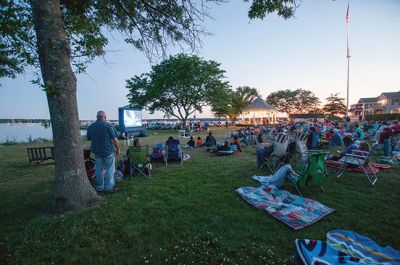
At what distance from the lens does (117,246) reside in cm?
277

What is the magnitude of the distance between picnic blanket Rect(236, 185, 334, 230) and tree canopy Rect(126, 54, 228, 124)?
2803 centimetres

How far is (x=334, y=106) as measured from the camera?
2904 inches

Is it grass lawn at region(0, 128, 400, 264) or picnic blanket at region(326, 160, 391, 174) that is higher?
grass lawn at region(0, 128, 400, 264)

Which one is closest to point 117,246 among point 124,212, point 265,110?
point 124,212

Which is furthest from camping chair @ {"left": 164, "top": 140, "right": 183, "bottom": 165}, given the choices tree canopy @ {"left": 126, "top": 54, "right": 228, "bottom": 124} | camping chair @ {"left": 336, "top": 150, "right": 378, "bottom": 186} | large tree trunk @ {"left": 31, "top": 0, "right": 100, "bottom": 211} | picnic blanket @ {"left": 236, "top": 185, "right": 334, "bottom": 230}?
tree canopy @ {"left": 126, "top": 54, "right": 228, "bottom": 124}

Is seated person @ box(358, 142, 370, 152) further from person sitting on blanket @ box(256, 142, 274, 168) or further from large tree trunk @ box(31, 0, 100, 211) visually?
large tree trunk @ box(31, 0, 100, 211)

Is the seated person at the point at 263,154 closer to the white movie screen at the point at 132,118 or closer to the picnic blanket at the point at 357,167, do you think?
the picnic blanket at the point at 357,167

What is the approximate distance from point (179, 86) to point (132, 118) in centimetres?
→ 1091

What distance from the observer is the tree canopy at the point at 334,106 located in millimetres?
73188

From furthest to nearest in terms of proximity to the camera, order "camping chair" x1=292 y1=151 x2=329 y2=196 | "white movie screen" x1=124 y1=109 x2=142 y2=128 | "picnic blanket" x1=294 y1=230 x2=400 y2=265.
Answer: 1. "white movie screen" x1=124 y1=109 x2=142 y2=128
2. "camping chair" x1=292 y1=151 x2=329 y2=196
3. "picnic blanket" x1=294 y1=230 x2=400 y2=265

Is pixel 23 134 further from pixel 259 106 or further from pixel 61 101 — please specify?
pixel 259 106

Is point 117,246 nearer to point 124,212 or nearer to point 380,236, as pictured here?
point 124,212

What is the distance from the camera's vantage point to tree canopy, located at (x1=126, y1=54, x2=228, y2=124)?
30950mm

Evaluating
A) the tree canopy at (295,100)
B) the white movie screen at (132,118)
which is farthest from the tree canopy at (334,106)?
the white movie screen at (132,118)
